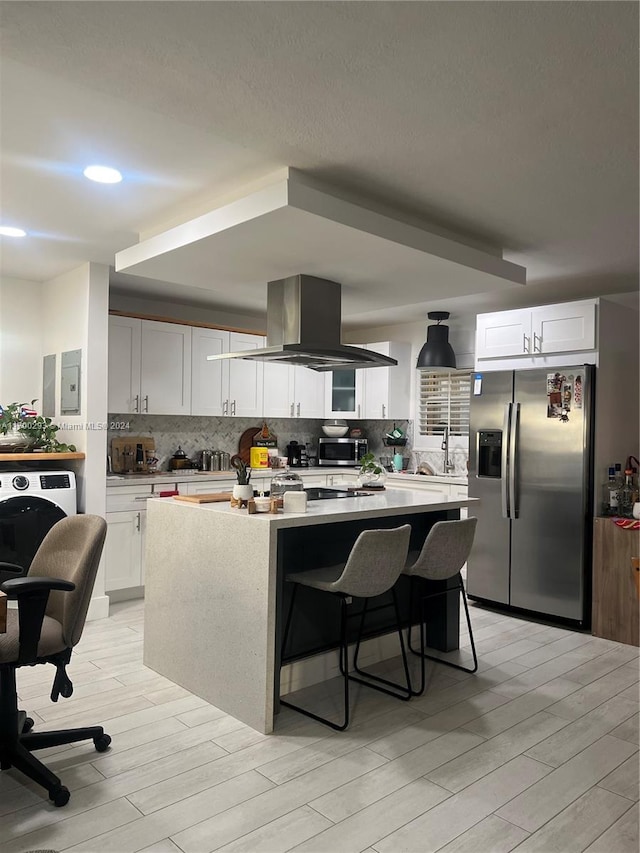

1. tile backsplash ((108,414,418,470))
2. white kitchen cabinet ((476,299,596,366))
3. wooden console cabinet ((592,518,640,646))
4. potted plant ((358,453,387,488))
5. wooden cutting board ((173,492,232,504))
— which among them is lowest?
wooden console cabinet ((592,518,640,646))

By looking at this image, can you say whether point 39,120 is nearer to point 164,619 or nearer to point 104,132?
point 104,132

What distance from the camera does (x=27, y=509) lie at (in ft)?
14.5

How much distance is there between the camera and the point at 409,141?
8.59ft

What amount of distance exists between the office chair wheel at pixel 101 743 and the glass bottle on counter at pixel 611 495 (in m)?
3.48

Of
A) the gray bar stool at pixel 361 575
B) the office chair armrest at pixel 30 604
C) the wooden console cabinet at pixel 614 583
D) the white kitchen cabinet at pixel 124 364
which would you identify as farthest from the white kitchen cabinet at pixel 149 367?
the wooden console cabinet at pixel 614 583

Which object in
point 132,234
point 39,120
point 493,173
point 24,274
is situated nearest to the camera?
point 39,120

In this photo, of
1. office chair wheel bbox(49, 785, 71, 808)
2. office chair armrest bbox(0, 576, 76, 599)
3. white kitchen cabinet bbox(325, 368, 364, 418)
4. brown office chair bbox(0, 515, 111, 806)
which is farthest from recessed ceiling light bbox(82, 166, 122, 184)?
white kitchen cabinet bbox(325, 368, 364, 418)

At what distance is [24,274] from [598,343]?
424cm

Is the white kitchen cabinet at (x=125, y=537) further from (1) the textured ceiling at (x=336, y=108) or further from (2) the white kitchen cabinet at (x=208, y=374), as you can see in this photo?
(1) the textured ceiling at (x=336, y=108)

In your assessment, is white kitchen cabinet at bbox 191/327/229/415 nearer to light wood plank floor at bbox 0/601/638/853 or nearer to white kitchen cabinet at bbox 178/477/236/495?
white kitchen cabinet at bbox 178/477/236/495

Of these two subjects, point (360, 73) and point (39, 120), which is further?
point (39, 120)

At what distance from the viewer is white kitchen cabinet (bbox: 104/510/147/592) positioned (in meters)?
5.04

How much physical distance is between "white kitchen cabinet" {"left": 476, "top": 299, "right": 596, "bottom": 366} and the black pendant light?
3.38 ft

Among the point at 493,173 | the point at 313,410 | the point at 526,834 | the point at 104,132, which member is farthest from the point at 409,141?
the point at 313,410
